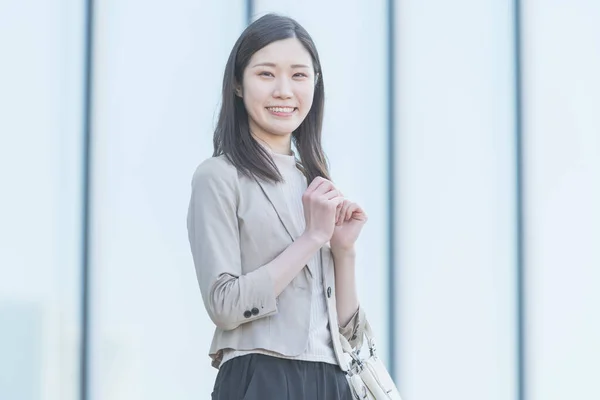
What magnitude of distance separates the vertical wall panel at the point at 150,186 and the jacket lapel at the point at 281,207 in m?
1.64

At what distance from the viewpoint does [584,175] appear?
11.4 ft

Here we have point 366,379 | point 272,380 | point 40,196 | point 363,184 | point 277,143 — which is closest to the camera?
point 272,380

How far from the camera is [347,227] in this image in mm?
1610

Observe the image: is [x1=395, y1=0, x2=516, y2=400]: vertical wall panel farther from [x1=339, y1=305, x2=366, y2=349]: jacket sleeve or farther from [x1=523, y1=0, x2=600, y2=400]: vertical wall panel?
[x1=339, y1=305, x2=366, y2=349]: jacket sleeve

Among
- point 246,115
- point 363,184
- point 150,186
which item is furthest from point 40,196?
point 246,115

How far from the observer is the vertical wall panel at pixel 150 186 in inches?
126

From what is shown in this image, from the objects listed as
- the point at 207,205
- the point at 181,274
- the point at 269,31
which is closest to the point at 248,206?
the point at 207,205

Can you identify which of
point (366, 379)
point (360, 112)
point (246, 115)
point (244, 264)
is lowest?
point (366, 379)

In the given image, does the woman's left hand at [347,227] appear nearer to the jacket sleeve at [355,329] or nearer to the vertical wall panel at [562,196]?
the jacket sleeve at [355,329]

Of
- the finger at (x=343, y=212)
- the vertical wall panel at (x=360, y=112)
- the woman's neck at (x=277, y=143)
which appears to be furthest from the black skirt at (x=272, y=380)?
the vertical wall panel at (x=360, y=112)

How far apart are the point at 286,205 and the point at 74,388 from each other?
1.86 m

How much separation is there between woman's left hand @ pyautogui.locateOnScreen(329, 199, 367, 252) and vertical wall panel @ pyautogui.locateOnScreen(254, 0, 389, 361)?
5.71ft

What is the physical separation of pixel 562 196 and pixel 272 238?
2161mm

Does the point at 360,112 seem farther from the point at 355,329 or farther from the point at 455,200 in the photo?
the point at 355,329
